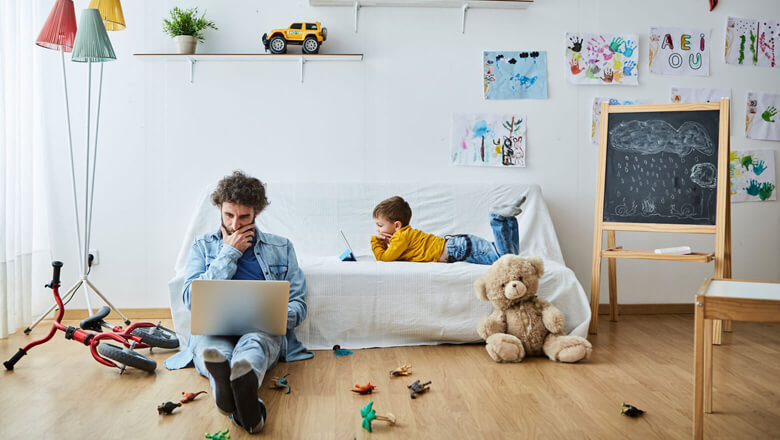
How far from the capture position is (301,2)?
3.62 meters

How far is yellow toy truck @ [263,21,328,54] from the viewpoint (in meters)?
3.52

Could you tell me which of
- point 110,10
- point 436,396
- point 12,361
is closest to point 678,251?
point 436,396

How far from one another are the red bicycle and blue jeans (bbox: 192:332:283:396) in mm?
234

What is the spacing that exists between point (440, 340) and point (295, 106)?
62.5 inches

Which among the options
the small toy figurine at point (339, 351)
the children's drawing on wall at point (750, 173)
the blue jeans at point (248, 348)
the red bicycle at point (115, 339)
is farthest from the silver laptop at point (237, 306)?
the children's drawing on wall at point (750, 173)

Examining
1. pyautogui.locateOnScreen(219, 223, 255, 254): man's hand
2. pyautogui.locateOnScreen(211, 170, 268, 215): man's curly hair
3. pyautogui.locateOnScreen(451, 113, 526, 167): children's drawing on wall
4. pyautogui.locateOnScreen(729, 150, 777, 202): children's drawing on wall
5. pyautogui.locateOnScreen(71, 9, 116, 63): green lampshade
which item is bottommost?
pyautogui.locateOnScreen(219, 223, 255, 254): man's hand

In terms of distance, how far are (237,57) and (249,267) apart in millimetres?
1571

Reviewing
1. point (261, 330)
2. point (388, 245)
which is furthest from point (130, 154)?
point (261, 330)

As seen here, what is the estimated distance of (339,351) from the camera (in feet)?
9.16

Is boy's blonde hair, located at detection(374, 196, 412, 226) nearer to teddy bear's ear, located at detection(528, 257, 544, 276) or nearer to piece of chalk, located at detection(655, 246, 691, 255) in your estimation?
teddy bear's ear, located at detection(528, 257, 544, 276)

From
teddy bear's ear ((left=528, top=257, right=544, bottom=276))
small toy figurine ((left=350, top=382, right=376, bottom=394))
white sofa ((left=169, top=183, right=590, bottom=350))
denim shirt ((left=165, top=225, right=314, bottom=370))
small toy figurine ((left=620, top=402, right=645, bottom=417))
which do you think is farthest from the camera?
white sofa ((left=169, top=183, right=590, bottom=350))

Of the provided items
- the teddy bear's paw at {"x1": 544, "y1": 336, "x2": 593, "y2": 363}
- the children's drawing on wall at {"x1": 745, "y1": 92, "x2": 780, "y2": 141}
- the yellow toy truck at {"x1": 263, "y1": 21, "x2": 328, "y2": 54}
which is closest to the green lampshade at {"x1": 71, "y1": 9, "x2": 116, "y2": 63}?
the yellow toy truck at {"x1": 263, "y1": 21, "x2": 328, "y2": 54}

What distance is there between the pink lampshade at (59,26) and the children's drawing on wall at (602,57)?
103 inches

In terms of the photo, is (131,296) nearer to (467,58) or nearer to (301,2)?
(301,2)
